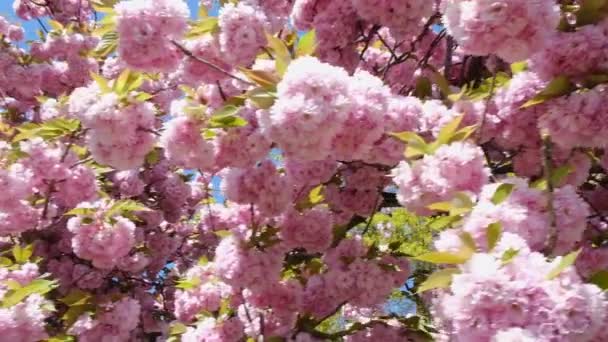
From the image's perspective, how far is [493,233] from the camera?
166cm

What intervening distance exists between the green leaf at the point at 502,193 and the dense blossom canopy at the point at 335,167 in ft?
0.04

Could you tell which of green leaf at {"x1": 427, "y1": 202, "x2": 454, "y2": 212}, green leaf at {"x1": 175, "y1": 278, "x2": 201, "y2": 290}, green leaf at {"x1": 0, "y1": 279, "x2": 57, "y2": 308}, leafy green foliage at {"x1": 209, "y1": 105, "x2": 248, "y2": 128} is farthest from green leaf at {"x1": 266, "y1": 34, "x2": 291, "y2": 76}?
green leaf at {"x1": 175, "y1": 278, "x2": 201, "y2": 290}

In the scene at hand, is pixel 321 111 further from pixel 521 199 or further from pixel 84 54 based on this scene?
pixel 84 54

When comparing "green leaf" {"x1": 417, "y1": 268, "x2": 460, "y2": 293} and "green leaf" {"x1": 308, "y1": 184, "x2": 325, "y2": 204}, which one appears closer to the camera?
"green leaf" {"x1": 417, "y1": 268, "x2": 460, "y2": 293}

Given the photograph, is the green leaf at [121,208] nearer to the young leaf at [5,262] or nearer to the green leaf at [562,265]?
the young leaf at [5,262]

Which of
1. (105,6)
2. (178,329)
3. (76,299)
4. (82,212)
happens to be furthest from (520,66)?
(76,299)

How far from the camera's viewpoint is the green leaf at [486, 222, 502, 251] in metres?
1.66

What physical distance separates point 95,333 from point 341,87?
98.1 inches

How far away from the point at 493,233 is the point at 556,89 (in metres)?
0.61

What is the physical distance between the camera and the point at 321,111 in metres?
2.03

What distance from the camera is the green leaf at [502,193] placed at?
185 centimetres

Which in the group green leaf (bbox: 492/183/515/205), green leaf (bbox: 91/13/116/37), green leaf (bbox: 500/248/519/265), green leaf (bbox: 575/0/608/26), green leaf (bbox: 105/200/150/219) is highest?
green leaf (bbox: 575/0/608/26)

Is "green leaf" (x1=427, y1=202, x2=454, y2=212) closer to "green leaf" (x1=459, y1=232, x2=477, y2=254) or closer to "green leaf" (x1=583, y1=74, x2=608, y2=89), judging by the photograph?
"green leaf" (x1=459, y1=232, x2=477, y2=254)

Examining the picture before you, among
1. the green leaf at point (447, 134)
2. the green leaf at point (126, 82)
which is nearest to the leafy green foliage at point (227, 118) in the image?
the green leaf at point (126, 82)
